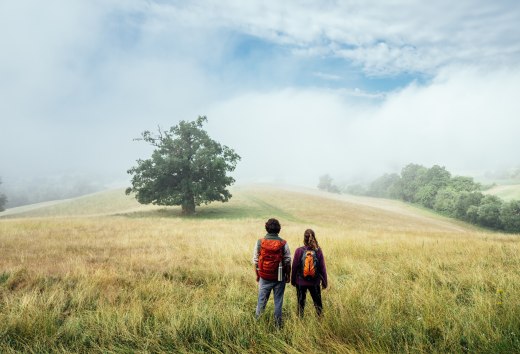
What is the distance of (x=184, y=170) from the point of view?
35.2 meters

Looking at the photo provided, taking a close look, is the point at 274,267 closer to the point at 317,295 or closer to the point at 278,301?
the point at 278,301

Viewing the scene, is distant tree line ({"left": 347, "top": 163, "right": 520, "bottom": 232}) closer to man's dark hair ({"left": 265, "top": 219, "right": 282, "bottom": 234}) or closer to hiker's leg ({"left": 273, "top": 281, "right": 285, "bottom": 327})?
hiker's leg ({"left": 273, "top": 281, "right": 285, "bottom": 327})

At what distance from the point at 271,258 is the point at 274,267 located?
149mm

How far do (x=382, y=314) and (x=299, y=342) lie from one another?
1.52 meters

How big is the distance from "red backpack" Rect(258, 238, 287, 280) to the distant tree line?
6697 centimetres

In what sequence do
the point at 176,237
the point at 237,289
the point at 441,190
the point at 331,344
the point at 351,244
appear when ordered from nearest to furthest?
the point at 331,344 → the point at 237,289 → the point at 351,244 → the point at 176,237 → the point at 441,190

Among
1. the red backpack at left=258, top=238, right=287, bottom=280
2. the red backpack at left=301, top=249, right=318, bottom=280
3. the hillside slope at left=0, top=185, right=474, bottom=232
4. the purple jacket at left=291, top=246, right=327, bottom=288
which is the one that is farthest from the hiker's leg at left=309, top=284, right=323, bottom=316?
the hillside slope at left=0, top=185, right=474, bottom=232

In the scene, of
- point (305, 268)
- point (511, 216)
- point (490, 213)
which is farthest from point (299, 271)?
point (490, 213)

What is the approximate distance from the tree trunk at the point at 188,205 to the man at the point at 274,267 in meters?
30.2

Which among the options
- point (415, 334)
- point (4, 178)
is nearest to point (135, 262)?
point (415, 334)

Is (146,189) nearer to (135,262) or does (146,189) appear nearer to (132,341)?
(135,262)

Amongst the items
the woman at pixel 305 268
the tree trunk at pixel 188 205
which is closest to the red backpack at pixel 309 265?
the woman at pixel 305 268

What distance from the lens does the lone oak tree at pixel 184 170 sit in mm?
33156

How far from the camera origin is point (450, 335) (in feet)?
12.7
